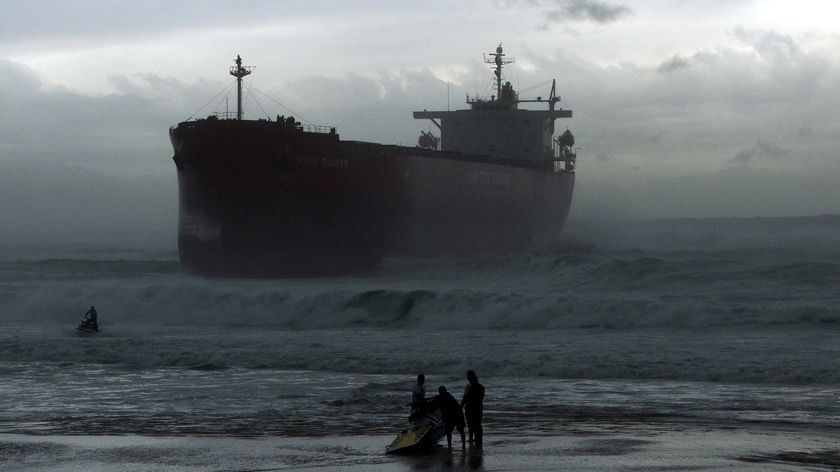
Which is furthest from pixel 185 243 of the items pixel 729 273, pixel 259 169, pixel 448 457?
pixel 448 457

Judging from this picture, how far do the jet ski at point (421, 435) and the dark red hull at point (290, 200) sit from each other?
27833mm

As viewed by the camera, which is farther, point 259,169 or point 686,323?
point 259,169

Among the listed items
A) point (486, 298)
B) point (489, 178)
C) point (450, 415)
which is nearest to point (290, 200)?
point (486, 298)

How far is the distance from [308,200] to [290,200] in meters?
0.77

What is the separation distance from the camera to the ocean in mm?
12258

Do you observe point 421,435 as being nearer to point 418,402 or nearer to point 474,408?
point 418,402

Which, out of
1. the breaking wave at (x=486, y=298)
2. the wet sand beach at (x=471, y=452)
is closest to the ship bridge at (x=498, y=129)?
the breaking wave at (x=486, y=298)

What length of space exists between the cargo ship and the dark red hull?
4cm

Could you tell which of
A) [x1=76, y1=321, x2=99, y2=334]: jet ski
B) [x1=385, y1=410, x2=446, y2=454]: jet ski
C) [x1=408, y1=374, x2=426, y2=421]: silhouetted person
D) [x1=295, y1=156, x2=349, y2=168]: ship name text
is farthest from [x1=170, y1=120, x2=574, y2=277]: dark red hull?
[x1=385, y1=410, x2=446, y2=454]: jet ski

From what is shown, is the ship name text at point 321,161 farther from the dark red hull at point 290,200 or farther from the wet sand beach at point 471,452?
the wet sand beach at point 471,452

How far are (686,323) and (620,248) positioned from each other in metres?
44.0

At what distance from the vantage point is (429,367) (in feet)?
70.1

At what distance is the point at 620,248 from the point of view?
71.3 m

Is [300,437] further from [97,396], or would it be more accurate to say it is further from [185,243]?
[185,243]
